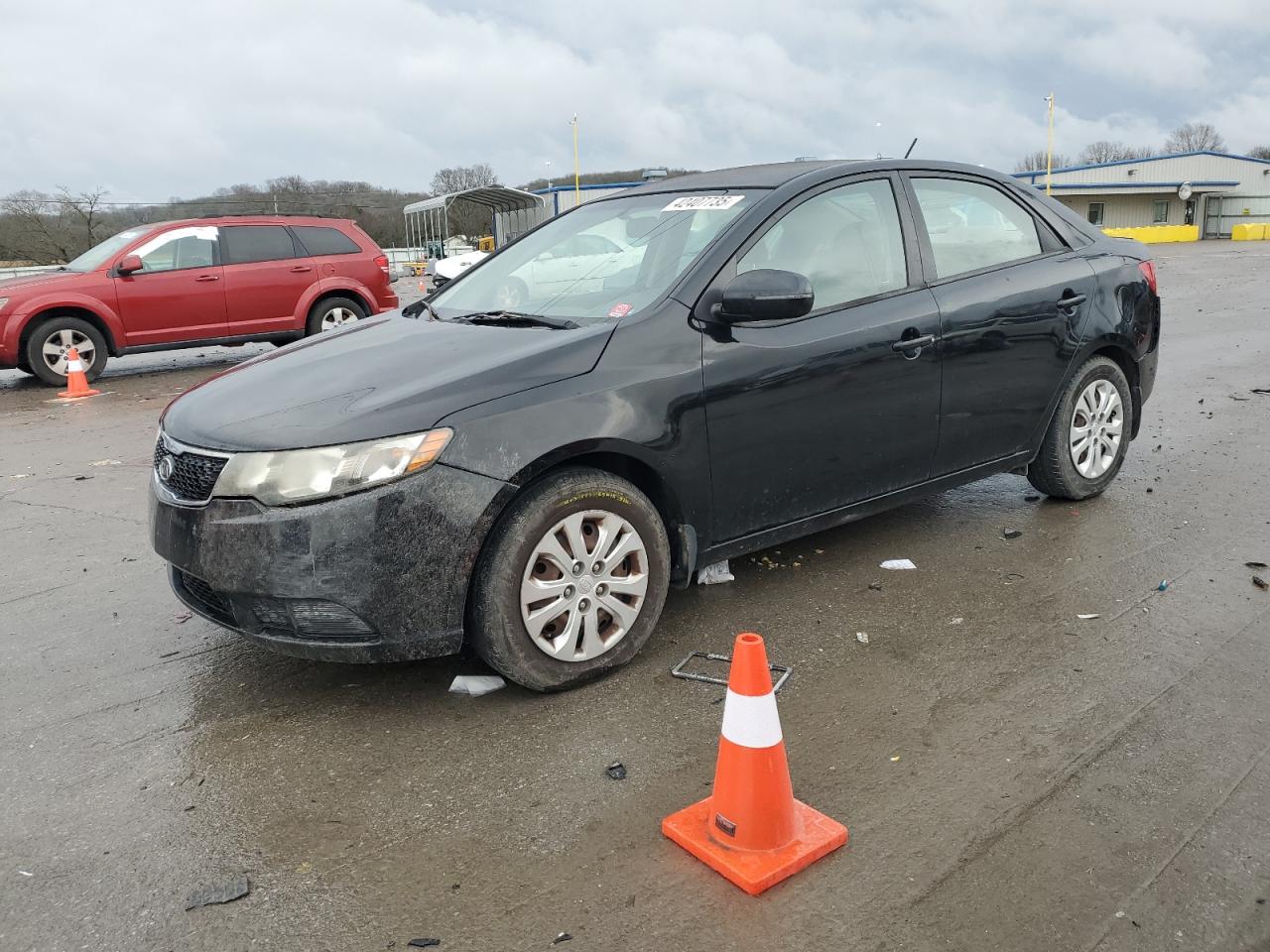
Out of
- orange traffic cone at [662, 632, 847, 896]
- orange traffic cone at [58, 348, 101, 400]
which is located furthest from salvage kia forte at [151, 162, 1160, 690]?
orange traffic cone at [58, 348, 101, 400]

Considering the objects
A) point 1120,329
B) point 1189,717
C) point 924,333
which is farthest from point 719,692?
point 1120,329

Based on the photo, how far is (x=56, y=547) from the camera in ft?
18.2

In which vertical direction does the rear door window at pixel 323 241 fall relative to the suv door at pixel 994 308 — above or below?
above

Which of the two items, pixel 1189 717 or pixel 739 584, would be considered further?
pixel 739 584

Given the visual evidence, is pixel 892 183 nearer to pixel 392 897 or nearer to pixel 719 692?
pixel 719 692

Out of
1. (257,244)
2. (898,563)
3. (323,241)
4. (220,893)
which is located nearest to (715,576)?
(898,563)

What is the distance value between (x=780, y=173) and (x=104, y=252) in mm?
10203

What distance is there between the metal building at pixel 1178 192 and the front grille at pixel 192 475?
70823mm

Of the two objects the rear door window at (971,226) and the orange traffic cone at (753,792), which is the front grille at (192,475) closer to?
the orange traffic cone at (753,792)

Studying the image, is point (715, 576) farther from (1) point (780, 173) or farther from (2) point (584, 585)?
(1) point (780, 173)

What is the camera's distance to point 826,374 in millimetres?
4168

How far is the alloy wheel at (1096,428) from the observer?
5.46 metres

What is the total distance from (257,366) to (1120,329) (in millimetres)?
4290

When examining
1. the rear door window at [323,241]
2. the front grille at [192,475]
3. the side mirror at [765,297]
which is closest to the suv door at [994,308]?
the side mirror at [765,297]
